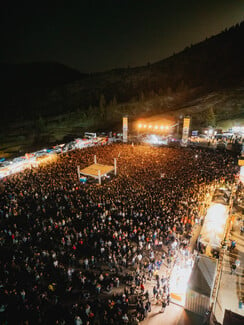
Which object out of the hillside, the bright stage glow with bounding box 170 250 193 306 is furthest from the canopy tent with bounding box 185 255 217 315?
the hillside

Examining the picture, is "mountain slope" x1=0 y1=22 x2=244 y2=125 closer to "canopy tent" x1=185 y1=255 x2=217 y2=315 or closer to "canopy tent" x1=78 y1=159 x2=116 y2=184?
"canopy tent" x1=78 y1=159 x2=116 y2=184

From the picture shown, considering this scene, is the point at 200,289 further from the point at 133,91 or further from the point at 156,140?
the point at 133,91

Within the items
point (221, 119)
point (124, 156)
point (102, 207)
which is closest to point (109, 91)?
point (221, 119)

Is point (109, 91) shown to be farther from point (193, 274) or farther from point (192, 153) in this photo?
point (193, 274)

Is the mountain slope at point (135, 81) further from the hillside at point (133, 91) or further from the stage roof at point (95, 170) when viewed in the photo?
the stage roof at point (95, 170)

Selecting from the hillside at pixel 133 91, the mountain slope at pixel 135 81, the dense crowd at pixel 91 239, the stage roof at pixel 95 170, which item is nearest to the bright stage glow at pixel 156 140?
the dense crowd at pixel 91 239

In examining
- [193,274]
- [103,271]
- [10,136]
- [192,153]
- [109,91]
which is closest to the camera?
[193,274]
